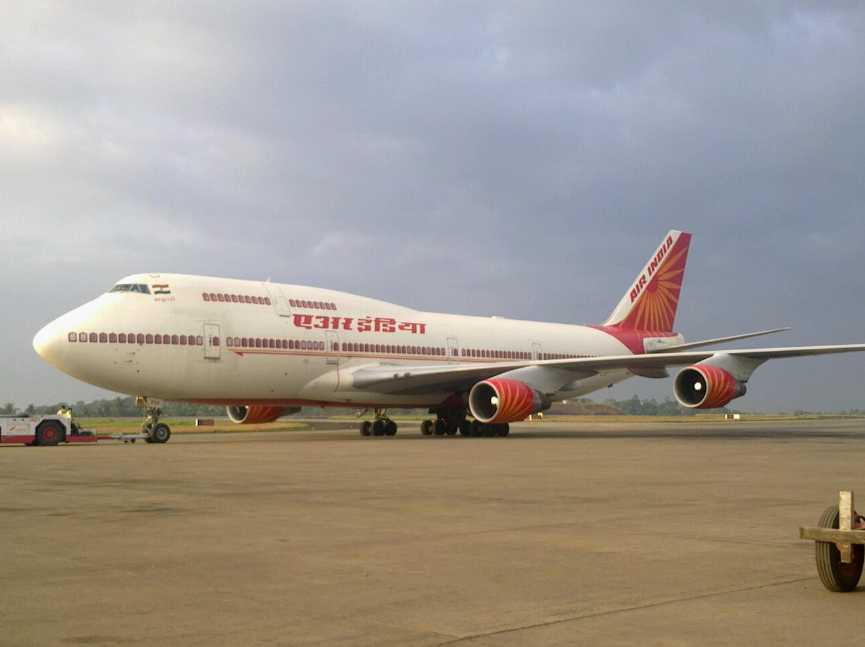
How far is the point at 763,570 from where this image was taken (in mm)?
6000

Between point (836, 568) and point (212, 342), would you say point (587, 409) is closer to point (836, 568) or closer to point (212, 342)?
point (212, 342)

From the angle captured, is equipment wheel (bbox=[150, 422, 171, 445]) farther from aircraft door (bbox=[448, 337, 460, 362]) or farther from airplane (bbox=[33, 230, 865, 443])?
aircraft door (bbox=[448, 337, 460, 362])

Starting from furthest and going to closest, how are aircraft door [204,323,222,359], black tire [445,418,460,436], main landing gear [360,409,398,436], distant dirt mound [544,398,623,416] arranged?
1. distant dirt mound [544,398,623,416]
2. black tire [445,418,460,436]
3. main landing gear [360,409,398,436]
4. aircraft door [204,323,222,359]

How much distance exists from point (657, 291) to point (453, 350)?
39.4 ft

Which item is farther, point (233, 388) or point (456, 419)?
point (456, 419)

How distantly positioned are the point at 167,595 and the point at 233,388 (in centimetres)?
2070

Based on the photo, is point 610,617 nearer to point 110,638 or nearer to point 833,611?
point 833,611

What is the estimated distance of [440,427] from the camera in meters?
32.2

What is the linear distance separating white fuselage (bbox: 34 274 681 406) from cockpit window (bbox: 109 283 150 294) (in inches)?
3.7

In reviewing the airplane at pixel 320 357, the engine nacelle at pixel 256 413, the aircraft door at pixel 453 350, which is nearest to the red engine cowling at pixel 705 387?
the airplane at pixel 320 357

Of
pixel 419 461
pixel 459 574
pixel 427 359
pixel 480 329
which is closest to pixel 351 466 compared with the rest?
pixel 419 461

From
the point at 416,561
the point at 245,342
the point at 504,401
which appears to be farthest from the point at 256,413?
the point at 416,561

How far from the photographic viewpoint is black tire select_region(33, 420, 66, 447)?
972 inches

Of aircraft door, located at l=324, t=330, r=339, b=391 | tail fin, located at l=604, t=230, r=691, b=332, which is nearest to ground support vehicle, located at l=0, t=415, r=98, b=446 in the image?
aircraft door, located at l=324, t=330, r=339, b=391
